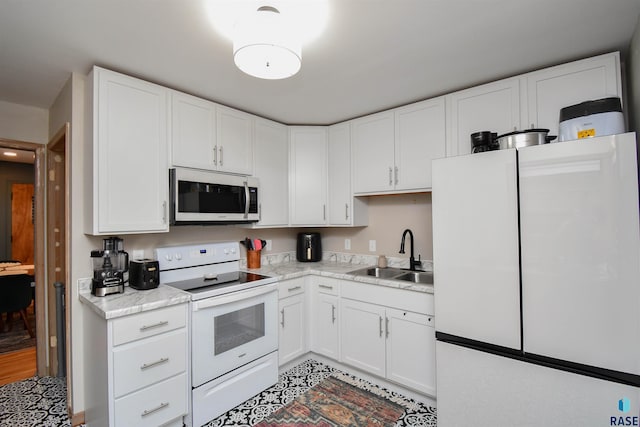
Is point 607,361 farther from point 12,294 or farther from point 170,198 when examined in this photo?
point 12,294

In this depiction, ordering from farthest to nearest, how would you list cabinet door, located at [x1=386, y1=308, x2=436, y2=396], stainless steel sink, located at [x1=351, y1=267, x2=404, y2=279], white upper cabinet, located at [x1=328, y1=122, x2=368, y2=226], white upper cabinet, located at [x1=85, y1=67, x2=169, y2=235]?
1. white upper cabinet, located at [x1=328, y1=122, x2=368, y2=226]
2. stainless steel sink, located at [x1=351, y1=267, x2=404, y2=279]
3. cabinet door, located at [x1=386, y1=308, x2=436, y2=396]
4. white upper cabinet, located at [x1=85, y1=67, x2=169, y2=235]

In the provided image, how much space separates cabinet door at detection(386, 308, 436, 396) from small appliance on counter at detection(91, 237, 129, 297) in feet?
6.47

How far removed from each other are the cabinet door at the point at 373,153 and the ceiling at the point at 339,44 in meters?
0.40

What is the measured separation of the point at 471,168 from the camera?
1.86m

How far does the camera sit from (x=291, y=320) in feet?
9.21

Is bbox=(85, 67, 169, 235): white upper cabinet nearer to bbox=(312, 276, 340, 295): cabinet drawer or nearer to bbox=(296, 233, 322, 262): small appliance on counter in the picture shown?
bbox=(312, 276, 340, 295): cabinet drawer

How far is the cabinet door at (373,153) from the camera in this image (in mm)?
2852

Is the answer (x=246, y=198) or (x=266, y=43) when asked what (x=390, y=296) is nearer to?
(x=246, y=198)

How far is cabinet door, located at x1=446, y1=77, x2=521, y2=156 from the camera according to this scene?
2180mm

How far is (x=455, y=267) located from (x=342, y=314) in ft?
3.92

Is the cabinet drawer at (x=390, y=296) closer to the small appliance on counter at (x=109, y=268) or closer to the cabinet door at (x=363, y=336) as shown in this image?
the cabinet door at (x=363, y=336)

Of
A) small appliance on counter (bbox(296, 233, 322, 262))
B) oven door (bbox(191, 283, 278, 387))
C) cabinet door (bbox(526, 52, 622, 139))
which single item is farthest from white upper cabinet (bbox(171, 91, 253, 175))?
cabinet door (bbox(526, 52, 622, 139))

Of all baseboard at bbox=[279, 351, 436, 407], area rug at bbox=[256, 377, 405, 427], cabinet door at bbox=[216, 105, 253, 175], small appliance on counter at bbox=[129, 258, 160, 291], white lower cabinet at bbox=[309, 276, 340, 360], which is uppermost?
cabinet door at bbox=[216, 105, 253, 175]

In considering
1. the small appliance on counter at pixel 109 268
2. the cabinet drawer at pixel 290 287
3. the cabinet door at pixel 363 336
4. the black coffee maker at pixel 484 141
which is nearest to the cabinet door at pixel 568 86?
the black coffee maker at pixel 484 141
